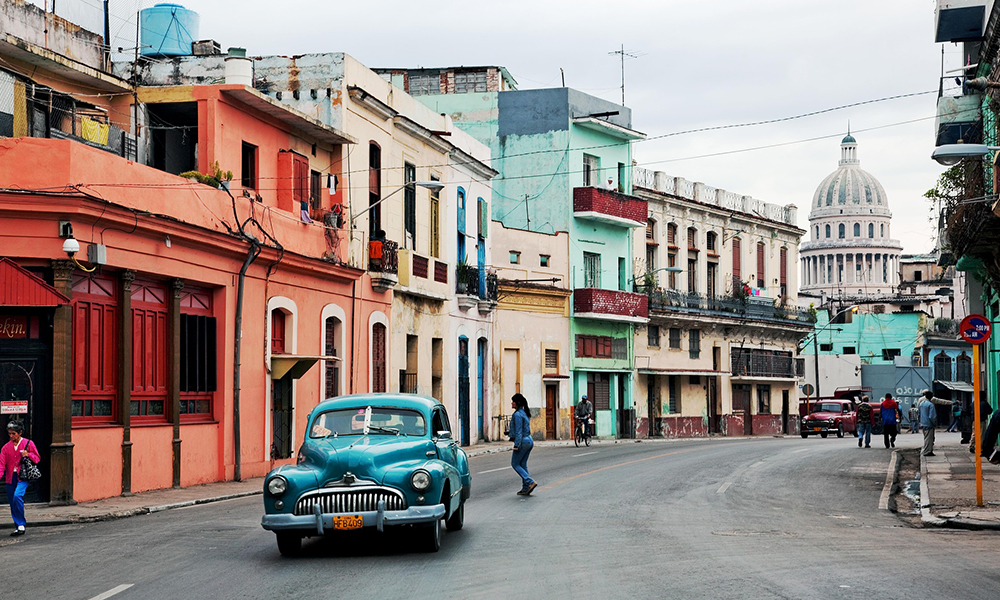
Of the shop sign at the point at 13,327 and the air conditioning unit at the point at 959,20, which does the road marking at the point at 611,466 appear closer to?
the shop sign at the point at 13,327

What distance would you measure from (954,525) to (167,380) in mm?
14244

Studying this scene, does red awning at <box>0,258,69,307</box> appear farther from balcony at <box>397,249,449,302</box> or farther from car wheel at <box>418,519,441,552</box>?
balcony at <box>397,249,449,302</box>

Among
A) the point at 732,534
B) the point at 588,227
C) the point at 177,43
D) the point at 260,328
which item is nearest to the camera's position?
the point at 732,534

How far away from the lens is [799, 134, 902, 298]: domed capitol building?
596ft

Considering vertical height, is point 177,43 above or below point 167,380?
above

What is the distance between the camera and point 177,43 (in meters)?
29.6

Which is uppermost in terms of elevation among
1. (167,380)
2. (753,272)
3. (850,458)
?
(753,272)

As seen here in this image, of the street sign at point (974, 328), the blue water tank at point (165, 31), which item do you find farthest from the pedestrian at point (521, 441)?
the blue water tank at point (165, 31)

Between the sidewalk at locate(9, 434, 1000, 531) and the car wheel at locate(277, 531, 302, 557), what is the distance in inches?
223

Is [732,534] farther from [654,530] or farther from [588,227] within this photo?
[588,227]

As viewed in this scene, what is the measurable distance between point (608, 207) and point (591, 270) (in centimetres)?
295

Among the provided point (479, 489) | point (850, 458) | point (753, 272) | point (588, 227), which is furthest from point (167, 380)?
point (753, 272)

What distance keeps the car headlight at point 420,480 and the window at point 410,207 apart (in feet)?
76.9

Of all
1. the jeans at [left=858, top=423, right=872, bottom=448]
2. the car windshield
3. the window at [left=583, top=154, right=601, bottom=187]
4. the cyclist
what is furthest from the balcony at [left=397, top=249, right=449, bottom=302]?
the car windshield
